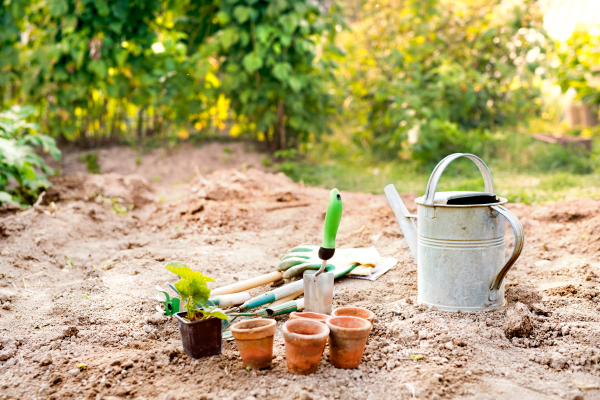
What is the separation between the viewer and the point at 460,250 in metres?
1.89

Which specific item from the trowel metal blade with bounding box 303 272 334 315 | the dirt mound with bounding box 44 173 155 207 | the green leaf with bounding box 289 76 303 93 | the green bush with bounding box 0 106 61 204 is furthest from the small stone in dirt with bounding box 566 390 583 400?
the green leaf with bounding box 289 76 303 93

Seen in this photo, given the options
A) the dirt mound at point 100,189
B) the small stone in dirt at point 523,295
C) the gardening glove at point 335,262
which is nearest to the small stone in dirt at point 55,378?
the gardening glove at point 335,262

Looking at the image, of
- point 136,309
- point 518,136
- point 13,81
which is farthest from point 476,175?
point 13,81

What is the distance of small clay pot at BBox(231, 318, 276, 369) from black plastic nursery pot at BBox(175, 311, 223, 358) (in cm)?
10

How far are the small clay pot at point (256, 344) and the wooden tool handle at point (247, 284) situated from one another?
1.59ft

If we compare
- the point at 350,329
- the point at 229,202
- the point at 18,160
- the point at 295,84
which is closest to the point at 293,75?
the point at 295,84

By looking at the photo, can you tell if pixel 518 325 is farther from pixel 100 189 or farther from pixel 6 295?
pixel 100 189

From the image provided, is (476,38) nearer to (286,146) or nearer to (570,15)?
(570,15)

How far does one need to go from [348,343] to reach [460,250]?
2.30ft

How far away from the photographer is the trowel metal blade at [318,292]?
1.86m

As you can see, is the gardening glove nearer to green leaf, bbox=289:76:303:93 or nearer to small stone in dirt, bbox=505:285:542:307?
small stone in dirt, bbox=505:285:542:307

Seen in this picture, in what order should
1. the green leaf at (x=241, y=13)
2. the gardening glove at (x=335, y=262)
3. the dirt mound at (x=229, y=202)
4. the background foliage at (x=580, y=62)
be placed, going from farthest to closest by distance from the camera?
the background foliage at (x=580, y=62)
the green leaf at (x=241, y=13)
the dirt mound at (x=229, y=202)
the gardening glove at (x=335, y=262)

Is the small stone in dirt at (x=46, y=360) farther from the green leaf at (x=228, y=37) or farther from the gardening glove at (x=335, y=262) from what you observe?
the green leaf at (x=228, y=37)

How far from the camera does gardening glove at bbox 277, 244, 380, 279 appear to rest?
2253 mm
